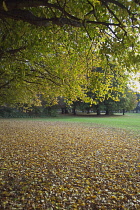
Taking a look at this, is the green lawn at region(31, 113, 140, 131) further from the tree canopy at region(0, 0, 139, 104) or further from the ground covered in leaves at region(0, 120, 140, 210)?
the ground covered in leaves at region(0, 120, 140, 210)

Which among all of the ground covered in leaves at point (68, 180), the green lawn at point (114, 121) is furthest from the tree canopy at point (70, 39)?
the green lawn at point (114, 121)

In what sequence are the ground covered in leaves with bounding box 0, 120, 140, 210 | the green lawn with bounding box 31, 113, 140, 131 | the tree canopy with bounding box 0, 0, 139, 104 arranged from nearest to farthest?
the ground covered in leaves with bounding box 0, 120, 140, 210 < the tree canopy with bounding box 0, 0, 139, 104 < the green lawn with bounding box 31, 113, 140, 131

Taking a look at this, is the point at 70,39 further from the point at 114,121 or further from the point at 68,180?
the point at 114,121

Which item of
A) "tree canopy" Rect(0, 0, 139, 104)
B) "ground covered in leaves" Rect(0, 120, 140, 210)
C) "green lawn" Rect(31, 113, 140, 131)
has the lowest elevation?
"ground covered in leaves" Rect(0, 120, 140, 210)

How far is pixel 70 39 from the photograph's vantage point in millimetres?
6398

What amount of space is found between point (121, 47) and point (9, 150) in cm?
720

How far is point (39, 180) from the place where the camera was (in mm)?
5098

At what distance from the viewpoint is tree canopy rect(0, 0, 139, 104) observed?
4.29 m

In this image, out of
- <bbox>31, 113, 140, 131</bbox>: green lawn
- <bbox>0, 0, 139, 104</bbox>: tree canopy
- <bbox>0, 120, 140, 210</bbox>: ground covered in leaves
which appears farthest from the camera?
<bbox>31, 113, 140, 131</bbox>: green lawn

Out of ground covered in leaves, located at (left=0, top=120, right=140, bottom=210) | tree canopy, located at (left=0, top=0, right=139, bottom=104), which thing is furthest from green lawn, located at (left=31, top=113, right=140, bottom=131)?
ground covered in leaves, located at (left=0, top=120, right=140, bottom=210)

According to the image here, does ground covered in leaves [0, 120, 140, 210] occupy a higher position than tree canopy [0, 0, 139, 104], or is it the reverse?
tree canopy [0, 0, 139, 104]

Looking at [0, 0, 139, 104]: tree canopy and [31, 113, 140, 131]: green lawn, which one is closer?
[0, 0, 139, 104]: tree canopy

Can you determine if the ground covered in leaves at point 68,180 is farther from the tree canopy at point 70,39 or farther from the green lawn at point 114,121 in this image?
the green lawn at point 114,121

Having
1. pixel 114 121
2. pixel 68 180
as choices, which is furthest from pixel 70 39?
pixel 114 121
